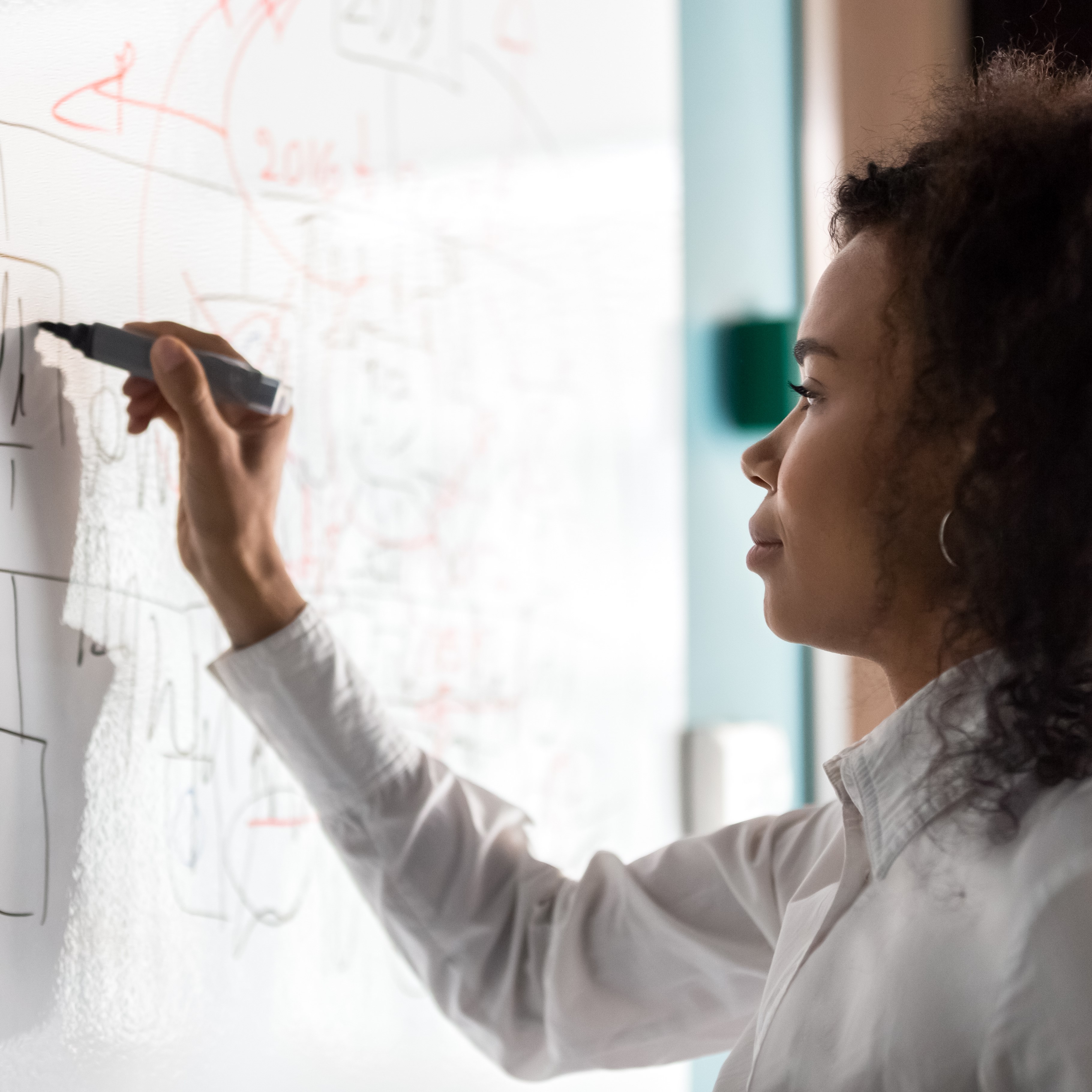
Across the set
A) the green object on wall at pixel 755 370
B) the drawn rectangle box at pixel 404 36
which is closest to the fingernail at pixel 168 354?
the drawn rectangle box at pixel 404 36

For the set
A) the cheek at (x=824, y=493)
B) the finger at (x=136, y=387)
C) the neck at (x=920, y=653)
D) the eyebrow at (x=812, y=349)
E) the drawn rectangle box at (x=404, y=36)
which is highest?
the drawn rectangle box at (x=404, y=36)

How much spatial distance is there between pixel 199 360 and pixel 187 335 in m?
0.03

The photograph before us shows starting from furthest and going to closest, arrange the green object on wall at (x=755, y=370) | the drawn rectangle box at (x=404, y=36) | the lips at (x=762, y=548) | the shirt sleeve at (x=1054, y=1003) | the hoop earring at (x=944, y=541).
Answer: the green object on wall at (x=755, y=370), the drawn rectangle box at (x=404, y=36), the lips at (x=762, y=548), the hoop earring at (x=944, y=541), the shirt sleeve at (x=1054, y=1003)

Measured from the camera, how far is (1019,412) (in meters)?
0.59

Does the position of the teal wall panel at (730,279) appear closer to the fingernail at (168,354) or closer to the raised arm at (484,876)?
the raised arm at (484,876)

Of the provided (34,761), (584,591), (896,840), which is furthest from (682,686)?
(34,761)

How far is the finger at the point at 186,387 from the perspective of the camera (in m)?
0.68

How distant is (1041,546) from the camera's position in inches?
23.1

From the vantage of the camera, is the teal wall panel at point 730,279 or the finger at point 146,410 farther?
the teal wall panel at point 730,279

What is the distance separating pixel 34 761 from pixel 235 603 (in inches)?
5.9

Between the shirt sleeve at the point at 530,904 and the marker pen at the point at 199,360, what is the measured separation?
143 millimetres

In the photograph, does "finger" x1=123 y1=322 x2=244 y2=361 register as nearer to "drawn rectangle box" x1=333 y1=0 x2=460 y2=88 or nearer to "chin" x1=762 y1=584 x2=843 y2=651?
"drawn rectangle box" x1=333 y1=0 x2=460 y2=88

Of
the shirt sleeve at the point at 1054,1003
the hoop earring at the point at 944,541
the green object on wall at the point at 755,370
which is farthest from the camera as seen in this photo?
the green object on wall at the point at 755,370

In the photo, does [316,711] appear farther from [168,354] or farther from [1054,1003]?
[1054,1003]
